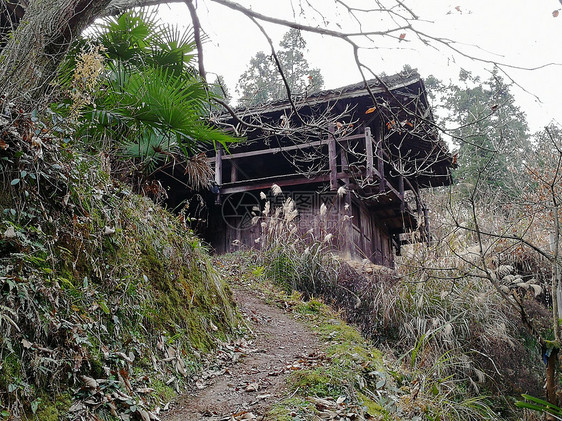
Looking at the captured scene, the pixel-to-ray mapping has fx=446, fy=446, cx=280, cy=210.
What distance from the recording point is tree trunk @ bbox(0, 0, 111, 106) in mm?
3105

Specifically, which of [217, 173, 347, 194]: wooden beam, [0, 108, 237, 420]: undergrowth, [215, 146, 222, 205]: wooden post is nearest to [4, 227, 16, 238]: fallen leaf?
[0, 108, 237, 420]: undergrowth

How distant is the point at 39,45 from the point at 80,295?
1914mm

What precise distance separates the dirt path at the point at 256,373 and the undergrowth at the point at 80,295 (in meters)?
0.22

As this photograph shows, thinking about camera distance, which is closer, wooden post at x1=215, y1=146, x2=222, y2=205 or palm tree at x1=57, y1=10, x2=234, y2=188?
palm tree at x1=57, y1=10, x2=234, y2=188

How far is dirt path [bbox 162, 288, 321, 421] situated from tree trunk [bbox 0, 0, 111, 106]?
245 centimetres

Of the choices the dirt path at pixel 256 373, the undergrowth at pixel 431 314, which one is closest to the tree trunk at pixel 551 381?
the undergrowth at pixel 431 314

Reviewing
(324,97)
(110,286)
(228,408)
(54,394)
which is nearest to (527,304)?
(324,97)

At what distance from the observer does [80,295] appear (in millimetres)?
2898

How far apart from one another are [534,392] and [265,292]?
4.09 meters

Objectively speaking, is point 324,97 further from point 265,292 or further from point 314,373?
point 314,373

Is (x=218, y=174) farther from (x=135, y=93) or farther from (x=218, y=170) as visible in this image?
(x=135, y=93)

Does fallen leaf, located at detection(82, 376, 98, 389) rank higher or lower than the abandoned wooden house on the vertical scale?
lower

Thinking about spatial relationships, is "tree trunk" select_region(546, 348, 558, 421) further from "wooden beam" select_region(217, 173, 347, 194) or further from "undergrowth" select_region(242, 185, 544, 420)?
"wooden beam" select_region(217, 173, 347, 194)

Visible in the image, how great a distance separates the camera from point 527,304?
27.1 ft
